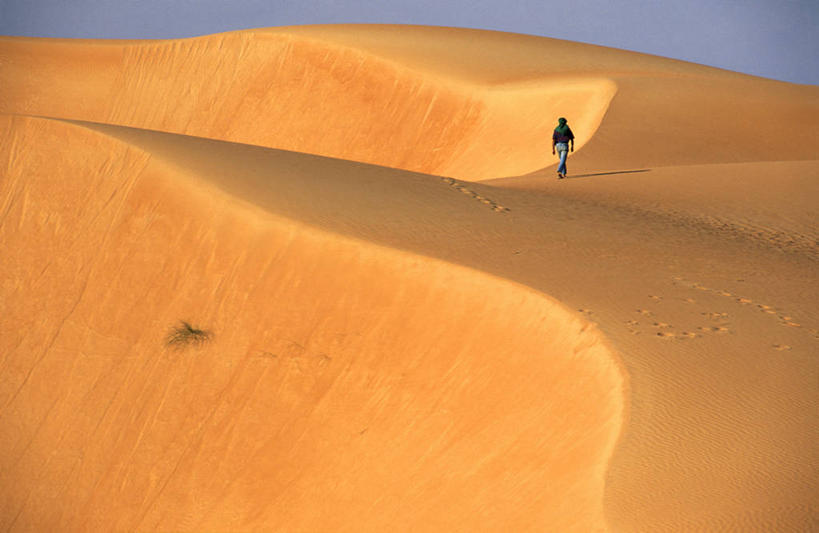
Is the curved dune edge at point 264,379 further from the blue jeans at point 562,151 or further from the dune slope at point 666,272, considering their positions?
the blue jeans at point 562,151

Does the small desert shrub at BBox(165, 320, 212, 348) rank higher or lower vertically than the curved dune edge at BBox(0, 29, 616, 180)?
lower

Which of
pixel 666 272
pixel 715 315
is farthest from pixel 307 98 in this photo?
pixel 715 315

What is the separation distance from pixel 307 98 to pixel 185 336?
20.4 meters

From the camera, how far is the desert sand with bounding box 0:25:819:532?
6.23 metres

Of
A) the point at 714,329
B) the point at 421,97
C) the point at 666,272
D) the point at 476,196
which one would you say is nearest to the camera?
the point at 714,329

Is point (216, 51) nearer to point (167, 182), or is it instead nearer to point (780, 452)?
point (167, 182)

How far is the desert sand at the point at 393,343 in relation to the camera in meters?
6.23

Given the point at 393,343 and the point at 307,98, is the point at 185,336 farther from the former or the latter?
the point at 307,98

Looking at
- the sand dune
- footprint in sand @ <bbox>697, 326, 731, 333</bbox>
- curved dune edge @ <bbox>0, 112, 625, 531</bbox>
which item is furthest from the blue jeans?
footprint in sand @ <bbox>697, 326, 731, 333</bbox>

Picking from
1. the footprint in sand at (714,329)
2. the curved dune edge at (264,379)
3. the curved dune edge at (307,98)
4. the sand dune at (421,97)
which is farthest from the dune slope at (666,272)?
the curved dune edge at (307,98)

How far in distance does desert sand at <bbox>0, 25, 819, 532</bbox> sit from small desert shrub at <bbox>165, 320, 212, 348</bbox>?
0.07m

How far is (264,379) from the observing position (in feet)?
32.0

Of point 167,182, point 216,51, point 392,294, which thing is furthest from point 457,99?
point 392,294

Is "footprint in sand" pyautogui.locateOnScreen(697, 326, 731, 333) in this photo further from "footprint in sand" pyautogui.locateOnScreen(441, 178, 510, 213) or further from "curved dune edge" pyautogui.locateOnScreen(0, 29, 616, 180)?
"curved dune edge" pyautogui.locateOnScreen(0, 29, 616, 180)
